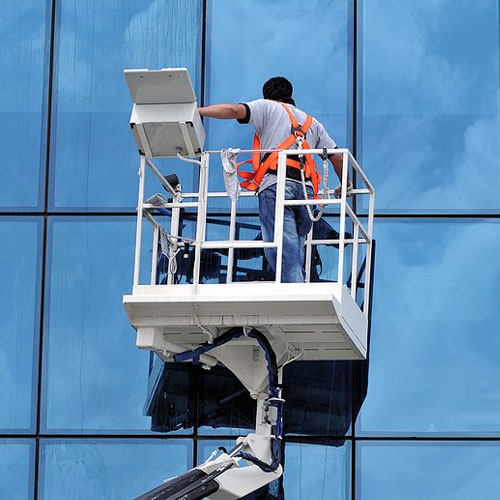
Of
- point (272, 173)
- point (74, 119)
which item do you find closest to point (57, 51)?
point (74, 119)

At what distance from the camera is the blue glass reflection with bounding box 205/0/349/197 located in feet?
47.5

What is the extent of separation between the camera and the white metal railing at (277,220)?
482 inches

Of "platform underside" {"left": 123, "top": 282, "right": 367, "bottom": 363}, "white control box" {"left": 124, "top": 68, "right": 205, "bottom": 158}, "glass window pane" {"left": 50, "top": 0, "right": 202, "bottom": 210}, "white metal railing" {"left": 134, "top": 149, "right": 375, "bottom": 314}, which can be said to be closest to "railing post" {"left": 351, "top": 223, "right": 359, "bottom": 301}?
"white metal railing" {"left": 134, "top": 149, "right": 375, "bottom": 314}

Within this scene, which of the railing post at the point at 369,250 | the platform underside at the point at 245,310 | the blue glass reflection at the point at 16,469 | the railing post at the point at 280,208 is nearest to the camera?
the platform underside at the point at 245,310

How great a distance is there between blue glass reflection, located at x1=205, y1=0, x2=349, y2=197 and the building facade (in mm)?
18

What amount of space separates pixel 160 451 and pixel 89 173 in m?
2.63

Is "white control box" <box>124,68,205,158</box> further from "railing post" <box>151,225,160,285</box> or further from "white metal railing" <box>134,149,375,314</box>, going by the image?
"railing post" <box>151,225,160,285</box>

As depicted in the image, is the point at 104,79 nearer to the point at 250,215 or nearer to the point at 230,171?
the point at 250,215

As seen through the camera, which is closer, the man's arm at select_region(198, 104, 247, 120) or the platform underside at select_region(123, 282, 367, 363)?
the platform underside at select_region(123, 282, 367, 363)

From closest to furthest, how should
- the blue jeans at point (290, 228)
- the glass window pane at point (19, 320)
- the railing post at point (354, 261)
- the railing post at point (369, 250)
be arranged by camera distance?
the blue jeans at point (290, 228) → the railing post at point (354, 261) → the railing post at point (369, 250) → the glass window pane at point (19, 320)

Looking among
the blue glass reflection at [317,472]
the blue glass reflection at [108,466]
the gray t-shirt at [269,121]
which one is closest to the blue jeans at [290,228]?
the gray t-shirt at [269,121]

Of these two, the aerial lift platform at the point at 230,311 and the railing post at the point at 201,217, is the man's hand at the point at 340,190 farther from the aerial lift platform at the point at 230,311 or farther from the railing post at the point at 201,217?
the railing post at the point at 201,217

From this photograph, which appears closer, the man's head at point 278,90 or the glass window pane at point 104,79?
the man's head at point 278,90

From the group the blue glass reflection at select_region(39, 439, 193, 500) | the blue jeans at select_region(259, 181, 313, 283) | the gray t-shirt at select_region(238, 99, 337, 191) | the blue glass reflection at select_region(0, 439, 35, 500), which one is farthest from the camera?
the blue glass reflection at select_region(0, 439, 35, 500)
